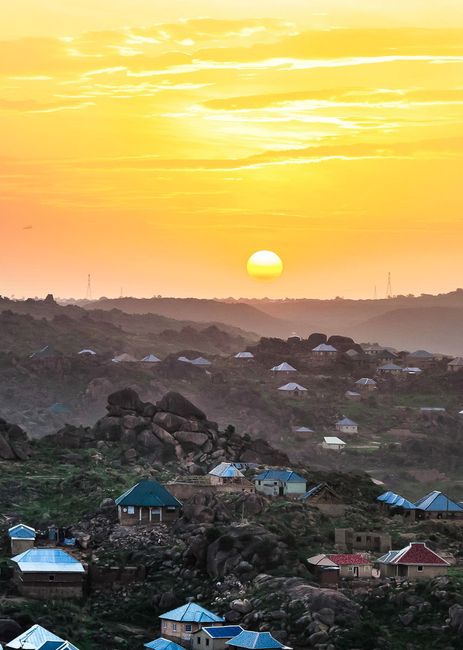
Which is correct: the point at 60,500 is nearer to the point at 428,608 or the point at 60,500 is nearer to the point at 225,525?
the point at 225,525

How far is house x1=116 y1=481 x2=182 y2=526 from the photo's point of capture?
82250 millimetres

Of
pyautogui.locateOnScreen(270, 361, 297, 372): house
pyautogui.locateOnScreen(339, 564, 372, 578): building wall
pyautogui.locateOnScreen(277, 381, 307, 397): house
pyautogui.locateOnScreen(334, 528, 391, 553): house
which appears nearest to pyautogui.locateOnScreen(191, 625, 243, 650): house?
pyautogui.locateOnScreen(339, 564, 372, 578): building wall

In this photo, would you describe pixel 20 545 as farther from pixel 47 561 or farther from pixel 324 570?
pixel 324 570

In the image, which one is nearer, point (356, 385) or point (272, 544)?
point (272, 544)

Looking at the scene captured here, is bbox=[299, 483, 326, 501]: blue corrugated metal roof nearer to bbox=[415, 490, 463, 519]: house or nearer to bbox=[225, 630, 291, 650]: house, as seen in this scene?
bbox=[415, 490, 463, 519]: house

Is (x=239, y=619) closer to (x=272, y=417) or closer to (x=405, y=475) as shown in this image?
(x=405, y=475)

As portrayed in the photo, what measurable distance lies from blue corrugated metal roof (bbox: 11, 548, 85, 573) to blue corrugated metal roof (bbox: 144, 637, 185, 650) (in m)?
9.17

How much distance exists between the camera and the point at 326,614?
6594 centimetres

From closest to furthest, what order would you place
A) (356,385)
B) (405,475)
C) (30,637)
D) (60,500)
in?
(30,637)
(60,500)
(405,475)
(356,385)

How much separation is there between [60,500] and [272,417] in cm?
8143

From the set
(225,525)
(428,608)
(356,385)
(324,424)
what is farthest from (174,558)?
(356,385)

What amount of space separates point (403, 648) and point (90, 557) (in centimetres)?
1873

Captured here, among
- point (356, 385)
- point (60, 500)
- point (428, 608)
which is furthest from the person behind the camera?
point (356, 385)

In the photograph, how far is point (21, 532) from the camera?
3086 inches
